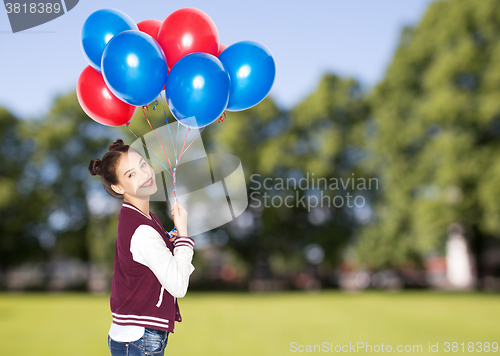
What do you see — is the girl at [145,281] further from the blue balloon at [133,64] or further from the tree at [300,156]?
the tree at [300,156]

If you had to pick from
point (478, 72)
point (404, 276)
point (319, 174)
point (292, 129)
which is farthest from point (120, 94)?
point (404, 276)

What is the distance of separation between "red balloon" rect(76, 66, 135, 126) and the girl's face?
79cm

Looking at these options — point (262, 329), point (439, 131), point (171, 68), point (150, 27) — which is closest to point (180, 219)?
point (171, 68)

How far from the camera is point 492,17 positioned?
18344mm

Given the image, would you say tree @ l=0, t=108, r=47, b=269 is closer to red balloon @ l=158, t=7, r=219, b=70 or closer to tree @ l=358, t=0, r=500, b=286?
tree @ l=358, t=0, r=500, b=286

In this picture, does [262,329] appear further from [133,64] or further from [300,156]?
[300,156]

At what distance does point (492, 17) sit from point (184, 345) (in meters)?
19.4

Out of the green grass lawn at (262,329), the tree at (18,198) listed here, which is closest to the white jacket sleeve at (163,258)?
the green grass lawn at (262,329)

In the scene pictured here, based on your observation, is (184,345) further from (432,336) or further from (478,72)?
(478,72)

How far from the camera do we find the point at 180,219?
206cm

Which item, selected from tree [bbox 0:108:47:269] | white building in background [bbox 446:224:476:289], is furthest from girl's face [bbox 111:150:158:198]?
white building in background [bbox 446:224:476:289]

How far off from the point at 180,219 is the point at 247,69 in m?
1.22

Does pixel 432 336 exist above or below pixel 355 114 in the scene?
below

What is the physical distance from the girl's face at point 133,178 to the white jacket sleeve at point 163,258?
26 centimetres
